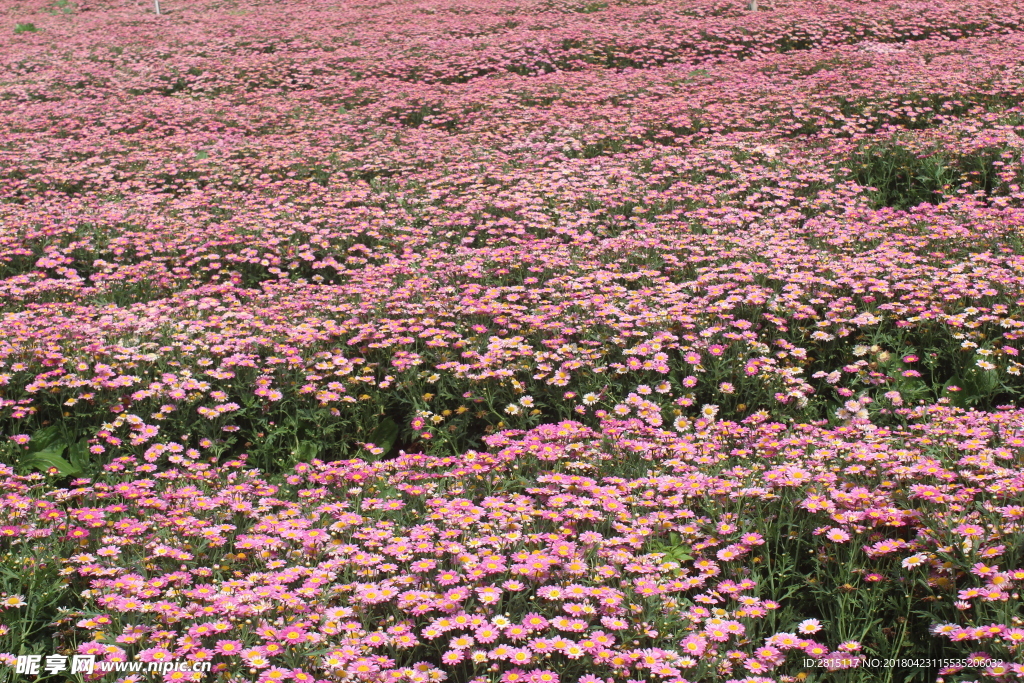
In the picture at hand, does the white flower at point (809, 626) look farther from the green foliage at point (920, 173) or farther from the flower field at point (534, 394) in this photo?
the green foliage at point (920, 173)

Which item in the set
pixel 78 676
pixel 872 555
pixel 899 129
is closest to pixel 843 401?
pixel 872 555

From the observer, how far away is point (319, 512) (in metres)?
3.58

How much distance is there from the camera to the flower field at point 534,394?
2.82 metres

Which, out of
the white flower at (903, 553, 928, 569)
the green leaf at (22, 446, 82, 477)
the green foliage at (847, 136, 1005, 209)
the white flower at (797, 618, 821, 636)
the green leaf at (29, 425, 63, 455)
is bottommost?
the green leaf at (22, 446, 82, 477)

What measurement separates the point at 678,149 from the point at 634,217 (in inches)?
90.6

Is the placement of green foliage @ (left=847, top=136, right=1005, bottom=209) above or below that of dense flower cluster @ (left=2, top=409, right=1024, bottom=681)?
above

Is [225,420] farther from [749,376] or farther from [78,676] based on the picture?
[749,376]

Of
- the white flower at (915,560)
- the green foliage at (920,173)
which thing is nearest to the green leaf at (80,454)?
the white flower at (915,560)

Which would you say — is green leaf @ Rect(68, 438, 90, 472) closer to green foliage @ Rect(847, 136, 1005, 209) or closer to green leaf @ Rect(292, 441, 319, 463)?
green leaf @ Rect(292, 441, 319, 463)

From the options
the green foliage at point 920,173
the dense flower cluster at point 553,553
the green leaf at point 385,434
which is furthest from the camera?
the green foliage at point 920,173

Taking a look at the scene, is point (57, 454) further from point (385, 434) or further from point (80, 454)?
point (385, 434)

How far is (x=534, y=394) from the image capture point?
5.03 meters

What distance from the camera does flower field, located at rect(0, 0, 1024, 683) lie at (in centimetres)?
282

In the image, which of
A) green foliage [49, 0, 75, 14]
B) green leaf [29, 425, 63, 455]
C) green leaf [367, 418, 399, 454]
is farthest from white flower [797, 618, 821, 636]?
green foliage [49, 0, 75, 14]
